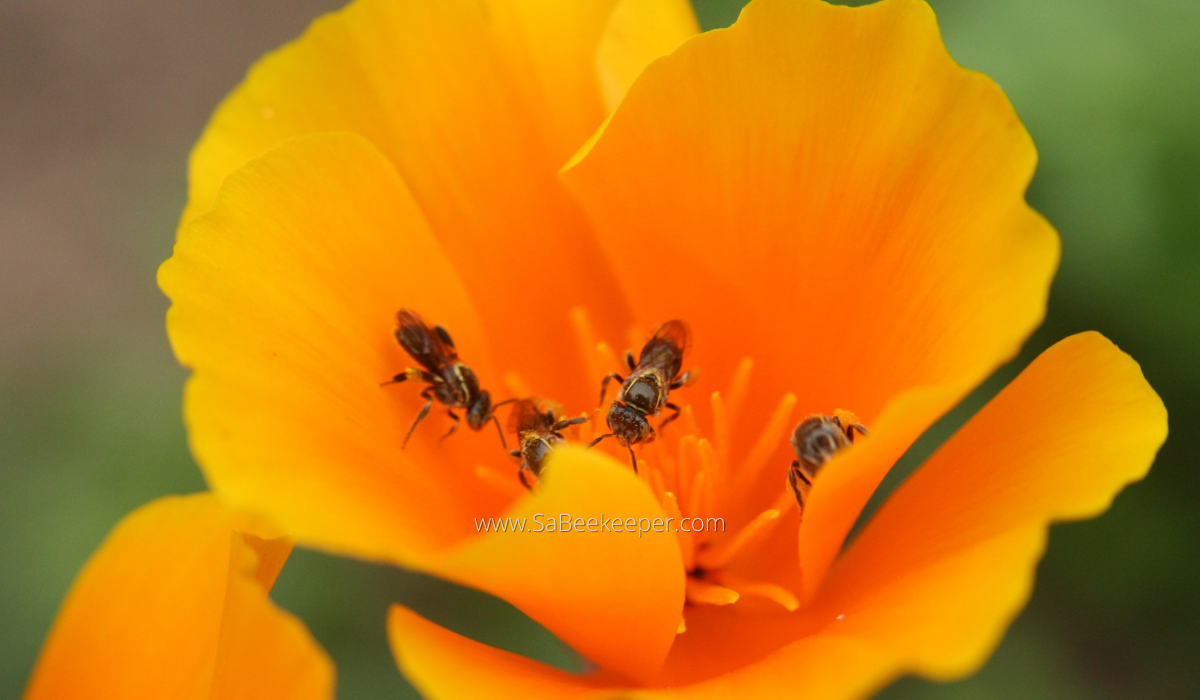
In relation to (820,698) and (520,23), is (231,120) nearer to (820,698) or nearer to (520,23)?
(520,23)

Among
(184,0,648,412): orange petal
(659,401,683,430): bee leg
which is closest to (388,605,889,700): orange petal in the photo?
(659,401,683,430): bee leg

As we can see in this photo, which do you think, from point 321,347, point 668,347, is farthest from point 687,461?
point 321,347

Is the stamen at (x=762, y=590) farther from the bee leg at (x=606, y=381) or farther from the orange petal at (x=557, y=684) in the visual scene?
the bee leg at (x=606, y=381)

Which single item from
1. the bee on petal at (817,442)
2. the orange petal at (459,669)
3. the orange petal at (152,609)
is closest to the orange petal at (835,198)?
the bee on petal at (817,442)

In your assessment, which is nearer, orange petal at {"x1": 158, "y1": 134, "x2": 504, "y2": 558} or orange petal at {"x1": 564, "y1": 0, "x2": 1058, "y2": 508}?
orange petal at {"x1": 158, "y1": 134, "x2": 504, "y2": 558}

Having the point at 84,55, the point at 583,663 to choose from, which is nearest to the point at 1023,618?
the point at 583,663

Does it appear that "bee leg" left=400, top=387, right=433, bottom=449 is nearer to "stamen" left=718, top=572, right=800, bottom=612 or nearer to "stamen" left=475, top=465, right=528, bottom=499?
"stamen" left=475, top=465, right=528, bottom=499
